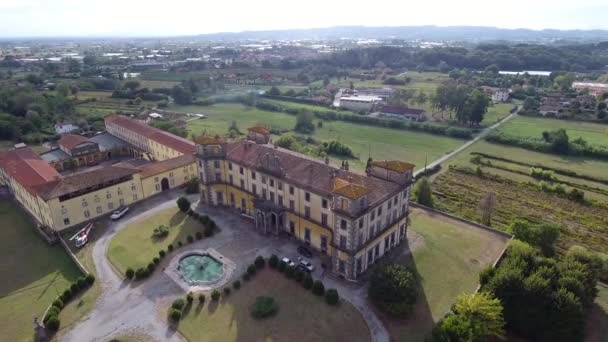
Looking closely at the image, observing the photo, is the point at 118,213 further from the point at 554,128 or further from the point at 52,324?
the point at 554,128

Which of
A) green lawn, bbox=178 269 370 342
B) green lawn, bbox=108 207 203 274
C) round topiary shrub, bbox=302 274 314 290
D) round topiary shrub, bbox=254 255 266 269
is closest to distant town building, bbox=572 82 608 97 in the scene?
round topiary shrub, bbox=302 274 314 290

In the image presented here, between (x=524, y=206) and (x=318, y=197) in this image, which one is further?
(x=524, y=206)

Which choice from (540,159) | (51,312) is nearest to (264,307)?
(51,312)

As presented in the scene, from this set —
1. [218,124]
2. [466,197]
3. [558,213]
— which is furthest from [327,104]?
[558,213]

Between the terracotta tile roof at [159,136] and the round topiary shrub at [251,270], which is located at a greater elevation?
the terracotta tile roof at [159,136]

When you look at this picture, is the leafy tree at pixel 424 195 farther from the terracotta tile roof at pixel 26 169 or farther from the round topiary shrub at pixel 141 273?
the terracotta tile roof at pixel 26 169

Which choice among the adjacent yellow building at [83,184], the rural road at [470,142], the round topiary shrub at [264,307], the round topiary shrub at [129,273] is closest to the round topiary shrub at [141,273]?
the round topiary shrub at [129,273]
